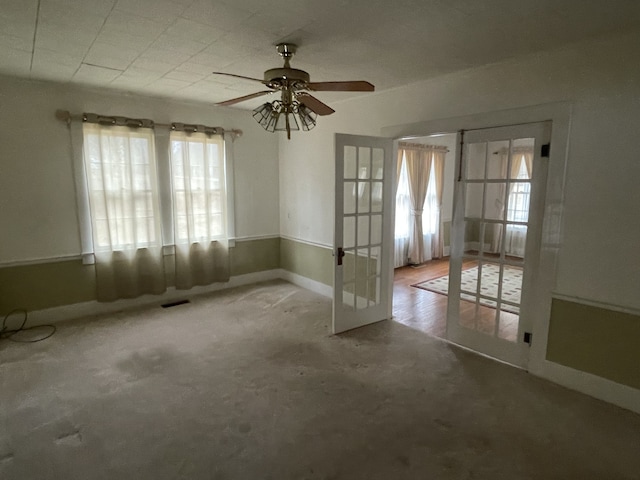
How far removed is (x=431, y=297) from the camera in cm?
493

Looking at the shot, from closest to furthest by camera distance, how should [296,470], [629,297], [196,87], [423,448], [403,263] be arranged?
[296,470]
[423,448]
[629,297]
[196,87]
[403,263]

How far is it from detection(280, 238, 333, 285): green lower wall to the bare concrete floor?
4.26ft

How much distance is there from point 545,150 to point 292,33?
2030mm

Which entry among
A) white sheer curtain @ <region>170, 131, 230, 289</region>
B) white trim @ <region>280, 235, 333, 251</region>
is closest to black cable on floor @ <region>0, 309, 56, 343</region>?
white sheer curtain @ <region>170, 131, 230, 289</region>

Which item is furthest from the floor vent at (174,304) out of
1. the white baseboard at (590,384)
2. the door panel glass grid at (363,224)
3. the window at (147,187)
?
the white baseboard at (590,384)

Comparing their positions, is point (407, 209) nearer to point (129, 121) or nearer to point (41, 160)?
point (129, 121)

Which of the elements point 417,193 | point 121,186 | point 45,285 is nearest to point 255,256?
point 121,186

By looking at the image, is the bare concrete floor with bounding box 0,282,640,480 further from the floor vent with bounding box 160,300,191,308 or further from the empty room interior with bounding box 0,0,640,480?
the floor vent with bounding box 160,300,191,308

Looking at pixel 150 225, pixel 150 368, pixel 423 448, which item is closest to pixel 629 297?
pixel 423 448

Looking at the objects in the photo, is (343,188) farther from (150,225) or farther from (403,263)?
(403,263)

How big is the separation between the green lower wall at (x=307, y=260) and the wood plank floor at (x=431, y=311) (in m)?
1.00

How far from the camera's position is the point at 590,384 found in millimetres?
2662

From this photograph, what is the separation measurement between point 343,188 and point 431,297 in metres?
2.33

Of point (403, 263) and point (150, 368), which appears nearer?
point (150, 368)
